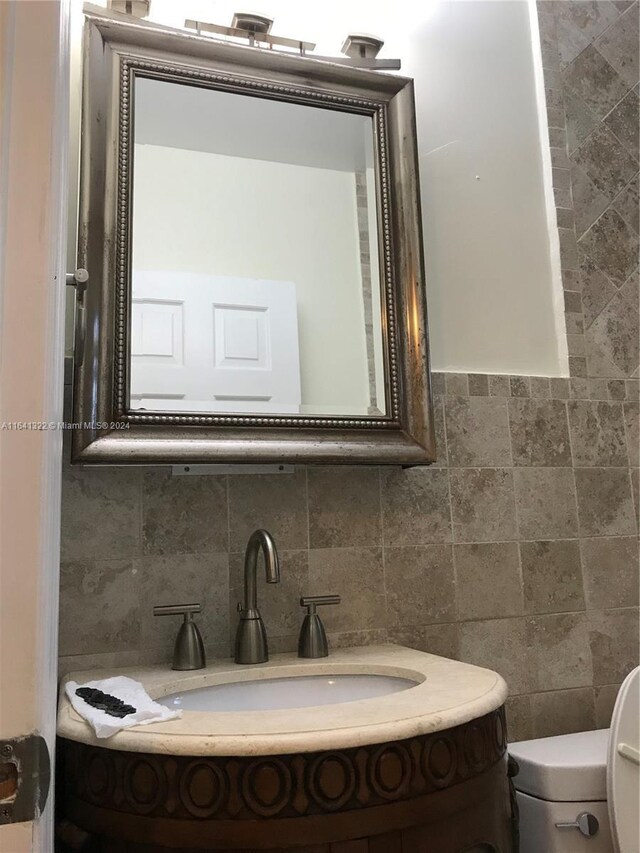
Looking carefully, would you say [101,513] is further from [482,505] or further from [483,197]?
[483,197]

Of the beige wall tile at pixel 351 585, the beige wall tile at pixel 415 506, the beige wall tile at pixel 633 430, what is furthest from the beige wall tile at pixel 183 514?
the beige wall tile at pixel 633 430

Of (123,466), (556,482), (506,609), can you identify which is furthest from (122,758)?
(556,482)

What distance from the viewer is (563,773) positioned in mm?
1190

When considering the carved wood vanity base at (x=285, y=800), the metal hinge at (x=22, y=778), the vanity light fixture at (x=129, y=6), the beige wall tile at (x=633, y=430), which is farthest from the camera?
the beige wall tile at (x=633, y=430)

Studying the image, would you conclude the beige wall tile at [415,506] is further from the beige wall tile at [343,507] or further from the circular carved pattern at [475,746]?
the circular carved pattern at [475,746]

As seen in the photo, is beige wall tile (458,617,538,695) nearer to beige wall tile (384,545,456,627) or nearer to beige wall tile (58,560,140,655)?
beige wall tile (384,545,456,627)

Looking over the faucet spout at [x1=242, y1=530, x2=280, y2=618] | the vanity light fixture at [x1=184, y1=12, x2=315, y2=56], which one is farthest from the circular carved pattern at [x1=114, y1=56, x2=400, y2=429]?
the faucet spout at [x1=242, y1=530, x2=280, y2=618]

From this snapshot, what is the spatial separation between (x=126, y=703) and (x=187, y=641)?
26 centimetres

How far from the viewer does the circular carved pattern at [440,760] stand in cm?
82

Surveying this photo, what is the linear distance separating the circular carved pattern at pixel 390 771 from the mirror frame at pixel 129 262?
60 cm

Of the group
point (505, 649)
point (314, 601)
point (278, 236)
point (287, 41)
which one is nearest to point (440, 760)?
point (314, 601)

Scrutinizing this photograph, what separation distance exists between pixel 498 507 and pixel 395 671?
0.52 metres

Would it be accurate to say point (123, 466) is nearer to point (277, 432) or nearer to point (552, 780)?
point (277, 432)

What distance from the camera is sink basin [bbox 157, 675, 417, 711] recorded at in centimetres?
114
